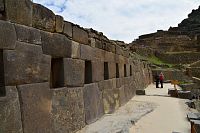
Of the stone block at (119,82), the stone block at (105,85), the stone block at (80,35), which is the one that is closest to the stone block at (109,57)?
the stone block at (105,85)

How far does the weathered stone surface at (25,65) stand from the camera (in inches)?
161

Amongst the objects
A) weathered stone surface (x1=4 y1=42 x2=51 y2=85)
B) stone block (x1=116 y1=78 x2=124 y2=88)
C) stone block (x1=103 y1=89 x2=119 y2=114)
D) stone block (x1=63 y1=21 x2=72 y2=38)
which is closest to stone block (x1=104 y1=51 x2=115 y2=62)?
stone block (x1=116 y1=78 x2=124 y2=88)

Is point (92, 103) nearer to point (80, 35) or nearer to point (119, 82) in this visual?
point (80, 35)

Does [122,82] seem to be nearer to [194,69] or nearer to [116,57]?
[116,57]

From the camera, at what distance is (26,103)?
438 cm

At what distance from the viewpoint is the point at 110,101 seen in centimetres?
917

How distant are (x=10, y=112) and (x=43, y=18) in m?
1.69

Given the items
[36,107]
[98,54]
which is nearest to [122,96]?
[98,54]

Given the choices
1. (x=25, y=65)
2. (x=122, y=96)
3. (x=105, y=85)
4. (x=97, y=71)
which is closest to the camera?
(x=25, y=65)

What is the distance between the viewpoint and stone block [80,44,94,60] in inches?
272

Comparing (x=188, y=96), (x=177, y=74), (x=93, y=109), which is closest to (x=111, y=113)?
(x=93, y=109)

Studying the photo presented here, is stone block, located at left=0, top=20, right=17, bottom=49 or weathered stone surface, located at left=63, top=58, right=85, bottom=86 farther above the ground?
stone block, located at left=0, top=20, right=17, bottom=49

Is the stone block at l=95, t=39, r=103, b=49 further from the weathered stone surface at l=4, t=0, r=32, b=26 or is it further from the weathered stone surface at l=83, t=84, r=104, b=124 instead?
the weathered stone surface at l=4, t=0, r=32, b=26

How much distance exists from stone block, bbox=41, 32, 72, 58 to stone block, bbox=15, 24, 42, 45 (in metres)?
0.21
